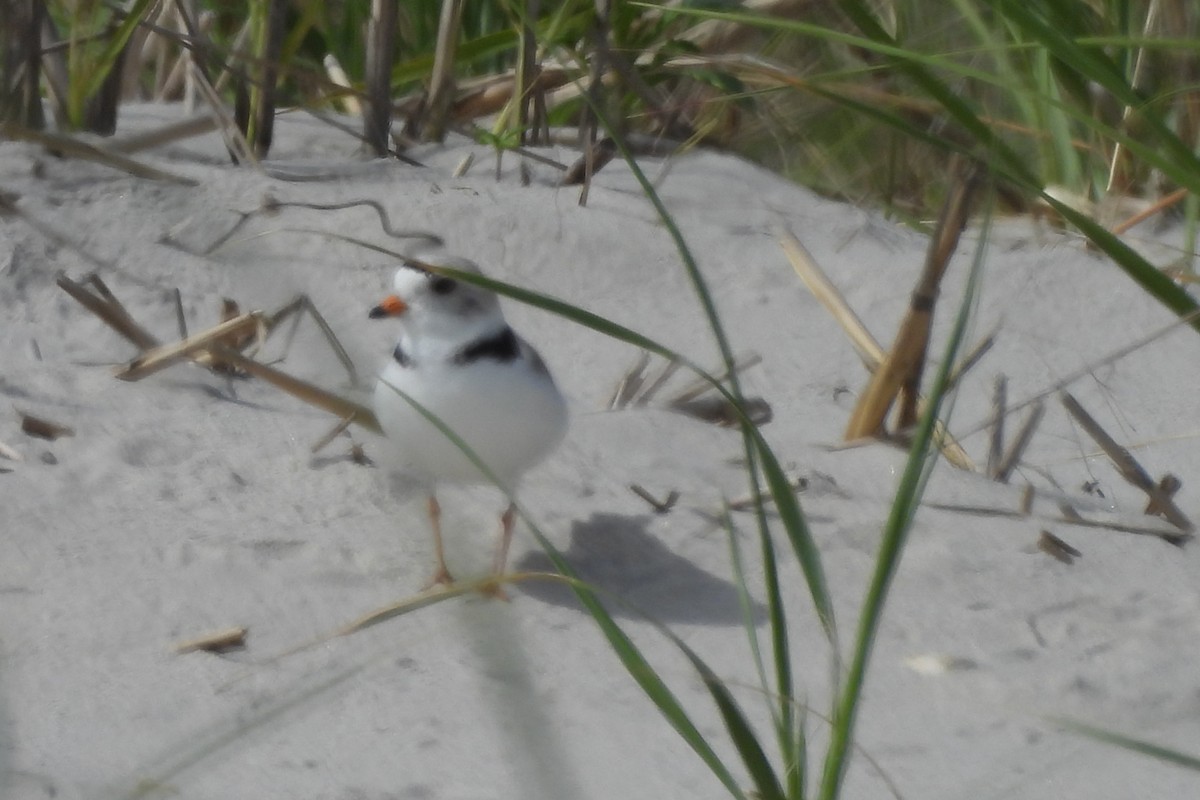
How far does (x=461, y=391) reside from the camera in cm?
258

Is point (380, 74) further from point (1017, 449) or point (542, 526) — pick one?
point (1017, 449)

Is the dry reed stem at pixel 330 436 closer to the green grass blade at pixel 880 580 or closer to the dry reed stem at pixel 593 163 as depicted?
the dry reed stem at pixel 593 163

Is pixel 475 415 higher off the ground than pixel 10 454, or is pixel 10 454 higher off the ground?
pixel 475 415

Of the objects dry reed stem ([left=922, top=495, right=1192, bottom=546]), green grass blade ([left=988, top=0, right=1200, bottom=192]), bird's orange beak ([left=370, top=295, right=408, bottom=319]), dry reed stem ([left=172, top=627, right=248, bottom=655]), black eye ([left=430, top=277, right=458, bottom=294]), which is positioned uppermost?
green grass blade ([left=988, top=0, right=1200, bottom=192])

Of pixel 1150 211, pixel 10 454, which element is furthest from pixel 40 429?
pixel 1150 211

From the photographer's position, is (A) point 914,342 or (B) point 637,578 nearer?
(B) point 637,578

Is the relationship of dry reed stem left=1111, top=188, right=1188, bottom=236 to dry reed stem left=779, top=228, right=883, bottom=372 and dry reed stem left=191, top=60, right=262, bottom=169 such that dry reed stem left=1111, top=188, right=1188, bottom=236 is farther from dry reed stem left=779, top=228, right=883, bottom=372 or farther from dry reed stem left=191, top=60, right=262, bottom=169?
dry reed stem left=191, top=60, right=262, bottom=169

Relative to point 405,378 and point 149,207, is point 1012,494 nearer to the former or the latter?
point 405,378

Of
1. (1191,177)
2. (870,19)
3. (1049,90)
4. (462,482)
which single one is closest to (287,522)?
(462,482)

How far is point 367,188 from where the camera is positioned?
153 inches

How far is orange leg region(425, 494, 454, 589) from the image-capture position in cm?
252

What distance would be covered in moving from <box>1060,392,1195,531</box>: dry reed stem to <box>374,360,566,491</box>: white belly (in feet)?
3.13

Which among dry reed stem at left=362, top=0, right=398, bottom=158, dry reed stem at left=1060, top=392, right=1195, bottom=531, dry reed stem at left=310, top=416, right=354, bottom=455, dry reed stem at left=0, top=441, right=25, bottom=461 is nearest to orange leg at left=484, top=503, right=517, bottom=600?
dry reed stem at left=310, top=416, right=354, bottom=455

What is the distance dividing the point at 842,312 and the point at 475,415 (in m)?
1.16
